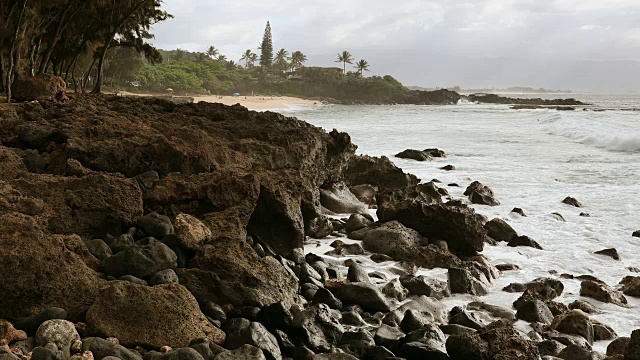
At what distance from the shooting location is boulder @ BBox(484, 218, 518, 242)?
1050 centimetres

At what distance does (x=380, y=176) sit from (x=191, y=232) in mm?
9207

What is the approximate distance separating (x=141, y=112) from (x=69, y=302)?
27.8 ft

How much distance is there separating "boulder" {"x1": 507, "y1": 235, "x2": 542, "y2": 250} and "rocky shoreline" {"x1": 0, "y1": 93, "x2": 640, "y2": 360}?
0.07 feet

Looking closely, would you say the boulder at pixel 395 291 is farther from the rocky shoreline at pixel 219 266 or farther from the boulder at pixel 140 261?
the boulder at pixel 140 261

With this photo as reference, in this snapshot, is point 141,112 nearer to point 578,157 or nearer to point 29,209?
point 29,209

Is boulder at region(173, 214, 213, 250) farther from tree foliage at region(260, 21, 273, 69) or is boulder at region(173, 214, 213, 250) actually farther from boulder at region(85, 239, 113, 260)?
tree foliage at region(260, 21, 273, 69)

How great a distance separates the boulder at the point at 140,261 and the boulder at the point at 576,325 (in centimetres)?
390

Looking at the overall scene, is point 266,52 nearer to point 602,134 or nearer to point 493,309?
point 602,134

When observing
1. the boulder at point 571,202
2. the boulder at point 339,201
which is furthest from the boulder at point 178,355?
the boulder at point 571,202

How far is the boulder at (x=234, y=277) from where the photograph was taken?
5387mm

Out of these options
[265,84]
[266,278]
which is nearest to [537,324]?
[266,278]

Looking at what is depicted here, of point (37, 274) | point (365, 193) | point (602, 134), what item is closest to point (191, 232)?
Result: point (37, 274)

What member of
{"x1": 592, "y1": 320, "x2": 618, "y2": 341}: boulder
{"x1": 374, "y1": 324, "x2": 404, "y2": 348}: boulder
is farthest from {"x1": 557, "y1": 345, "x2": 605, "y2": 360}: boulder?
{"x1": 374, "y1": 324, "x2": 404, "y2": 348}: boulder

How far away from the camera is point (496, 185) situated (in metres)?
16.5
